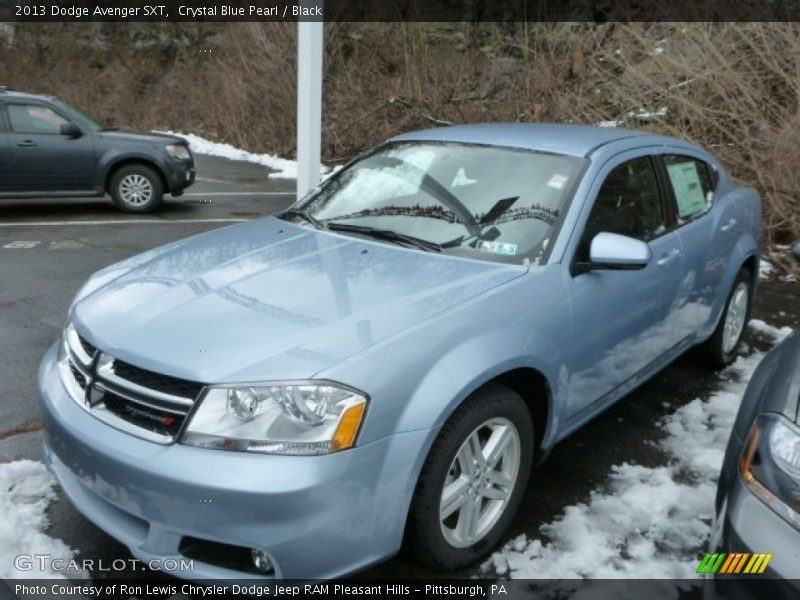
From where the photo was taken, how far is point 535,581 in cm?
277

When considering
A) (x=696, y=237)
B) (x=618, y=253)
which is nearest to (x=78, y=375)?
(x=618, y=253)

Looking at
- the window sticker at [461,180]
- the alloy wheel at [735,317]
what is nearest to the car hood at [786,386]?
the window sticker at [461,180]

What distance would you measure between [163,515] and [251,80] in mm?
17756

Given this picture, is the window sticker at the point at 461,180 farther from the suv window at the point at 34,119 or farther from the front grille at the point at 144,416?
the suv window at the point at 34,119

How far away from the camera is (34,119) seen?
32.0 feet

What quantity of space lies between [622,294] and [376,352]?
151 centimetres

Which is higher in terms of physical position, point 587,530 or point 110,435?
point 110,435

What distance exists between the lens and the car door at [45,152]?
379 inches

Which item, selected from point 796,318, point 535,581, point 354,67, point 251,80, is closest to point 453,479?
point 535,581

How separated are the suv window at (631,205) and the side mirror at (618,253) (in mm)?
150

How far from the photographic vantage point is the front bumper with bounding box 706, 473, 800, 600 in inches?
77.6

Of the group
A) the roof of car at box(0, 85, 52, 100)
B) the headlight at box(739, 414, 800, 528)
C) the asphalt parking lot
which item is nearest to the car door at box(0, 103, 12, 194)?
the roof of car at box(0, 85, 52, 100)

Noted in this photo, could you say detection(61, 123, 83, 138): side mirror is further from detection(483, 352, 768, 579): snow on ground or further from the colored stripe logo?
the colored stripe logo

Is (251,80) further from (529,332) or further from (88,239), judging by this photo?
(529,332)
